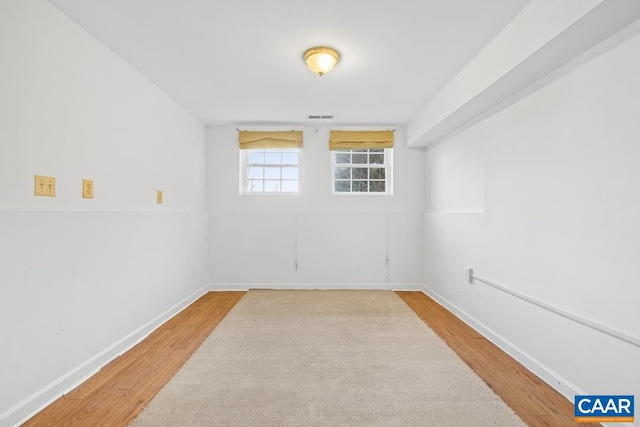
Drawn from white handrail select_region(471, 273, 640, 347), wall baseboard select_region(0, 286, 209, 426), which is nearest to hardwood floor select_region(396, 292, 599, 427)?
white handrail select_region(471, 273, 640, 347)

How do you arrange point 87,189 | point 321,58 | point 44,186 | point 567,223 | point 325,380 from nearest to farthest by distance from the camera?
point 44,186, point 567,223, point 325,380, point 87,189, point 321,58

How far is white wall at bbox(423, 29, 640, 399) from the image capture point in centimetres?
167

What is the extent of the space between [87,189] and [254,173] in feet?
9.09

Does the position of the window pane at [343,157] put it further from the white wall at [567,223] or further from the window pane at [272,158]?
the white wall at [567,223]

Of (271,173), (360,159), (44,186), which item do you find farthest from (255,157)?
(44,186)

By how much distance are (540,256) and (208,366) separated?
2497mm

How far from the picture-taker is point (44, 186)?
76.1 inches

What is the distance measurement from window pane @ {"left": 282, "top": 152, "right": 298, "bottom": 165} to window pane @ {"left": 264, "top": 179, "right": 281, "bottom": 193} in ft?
1.05

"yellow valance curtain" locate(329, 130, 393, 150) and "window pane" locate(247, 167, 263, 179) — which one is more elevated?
"yellow valance curtain" locate(329, 130, 393, 150)

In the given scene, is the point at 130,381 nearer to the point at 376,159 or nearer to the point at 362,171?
the point at 362,171

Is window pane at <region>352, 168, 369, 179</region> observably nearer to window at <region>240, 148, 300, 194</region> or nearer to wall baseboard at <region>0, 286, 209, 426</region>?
window at <region>240, 148, 300, 194</region>

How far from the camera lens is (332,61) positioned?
8.70 feet

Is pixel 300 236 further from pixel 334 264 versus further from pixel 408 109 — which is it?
pixel 408 109

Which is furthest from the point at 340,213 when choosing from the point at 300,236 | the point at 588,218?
the point at 588,218
